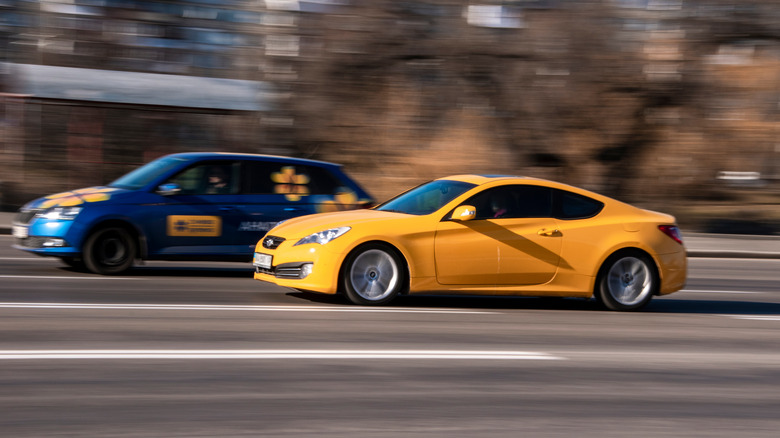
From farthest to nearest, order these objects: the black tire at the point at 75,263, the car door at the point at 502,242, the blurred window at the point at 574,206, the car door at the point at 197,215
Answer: the black tire at the point at 75,263 < the car door at the point at 197,215 < the blurred window at the point at 574,206 < the car door at the point at 502,242

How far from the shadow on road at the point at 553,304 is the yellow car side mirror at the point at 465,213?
96 centimetres

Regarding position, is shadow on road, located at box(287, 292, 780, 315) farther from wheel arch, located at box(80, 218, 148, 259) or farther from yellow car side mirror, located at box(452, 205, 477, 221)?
wheel arch, located at box(80, 218, 148, 259)

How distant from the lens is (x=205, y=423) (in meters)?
5.13

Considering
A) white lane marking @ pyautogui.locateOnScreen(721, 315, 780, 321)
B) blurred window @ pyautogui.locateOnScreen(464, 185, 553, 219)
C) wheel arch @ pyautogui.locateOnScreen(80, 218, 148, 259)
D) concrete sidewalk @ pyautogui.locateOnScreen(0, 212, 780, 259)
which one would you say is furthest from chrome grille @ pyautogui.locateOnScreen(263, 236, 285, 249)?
concrete sidewalk @ pyautogui.locateOnScreen(0, 212, 780, 259)

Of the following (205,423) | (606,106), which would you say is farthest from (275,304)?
(606,106)

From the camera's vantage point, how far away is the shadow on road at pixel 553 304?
10.1 meters

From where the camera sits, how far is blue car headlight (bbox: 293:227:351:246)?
9344 mm

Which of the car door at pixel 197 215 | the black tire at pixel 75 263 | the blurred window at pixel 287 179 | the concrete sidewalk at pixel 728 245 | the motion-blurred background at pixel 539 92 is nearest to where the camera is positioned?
the car door at pixel 197 215

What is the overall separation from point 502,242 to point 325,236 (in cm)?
176

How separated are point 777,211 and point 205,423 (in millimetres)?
23925

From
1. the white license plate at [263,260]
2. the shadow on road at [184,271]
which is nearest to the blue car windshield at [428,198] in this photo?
the white license plate at [263,260]

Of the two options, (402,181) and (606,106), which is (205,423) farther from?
(606,106)

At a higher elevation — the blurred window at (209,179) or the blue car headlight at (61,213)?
the blurred window at (209,179)

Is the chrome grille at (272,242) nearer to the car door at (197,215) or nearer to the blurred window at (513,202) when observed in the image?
Answer: the car door at (197,215)
